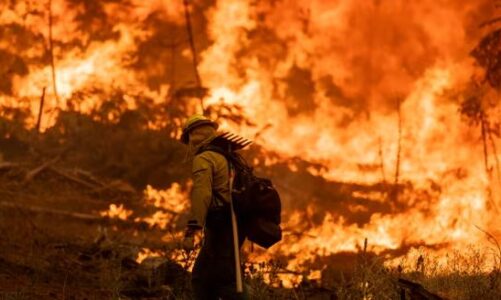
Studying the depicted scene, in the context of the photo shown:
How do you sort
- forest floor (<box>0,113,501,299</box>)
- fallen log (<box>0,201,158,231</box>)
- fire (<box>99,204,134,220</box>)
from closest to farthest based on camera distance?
forest floor (<box>0,113,501,299</box>)
fallen log (<box>0,201,158,231</box>)
fire (<box>99,204,134,220</box>)

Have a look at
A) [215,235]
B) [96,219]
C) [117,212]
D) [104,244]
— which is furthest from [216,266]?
[117,212]

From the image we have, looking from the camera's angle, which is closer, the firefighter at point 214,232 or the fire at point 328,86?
the firefighter at point 214,232

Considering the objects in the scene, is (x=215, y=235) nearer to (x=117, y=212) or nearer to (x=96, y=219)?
(x=96, y=219)

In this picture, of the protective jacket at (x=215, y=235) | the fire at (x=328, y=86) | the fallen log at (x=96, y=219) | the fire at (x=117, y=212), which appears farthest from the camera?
the fire at (x=117, y=212)

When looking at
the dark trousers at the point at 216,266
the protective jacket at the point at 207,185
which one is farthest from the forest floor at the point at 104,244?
the protective jacket at the point at 207,185

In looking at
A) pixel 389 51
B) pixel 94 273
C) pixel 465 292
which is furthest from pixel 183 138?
pixel 389 51

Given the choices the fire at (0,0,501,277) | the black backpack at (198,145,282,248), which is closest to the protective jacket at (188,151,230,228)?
the black backpack at (198,145,282,248)

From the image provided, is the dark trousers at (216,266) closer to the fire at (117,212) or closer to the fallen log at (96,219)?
the fallen log at (96,219)

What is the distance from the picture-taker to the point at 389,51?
1291 centimetres

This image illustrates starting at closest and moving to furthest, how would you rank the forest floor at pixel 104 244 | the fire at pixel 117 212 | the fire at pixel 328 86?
the forest floor at pixel 104 244 < the fire at pixel 328 86 < the fire at pixel 117 212

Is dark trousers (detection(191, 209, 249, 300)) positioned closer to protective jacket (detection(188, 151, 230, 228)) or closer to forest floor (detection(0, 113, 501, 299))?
protective jacket (detection(188, 151, 230, 228))

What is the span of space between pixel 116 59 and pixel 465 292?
10220 millimetres

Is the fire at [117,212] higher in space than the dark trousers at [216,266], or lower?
higher

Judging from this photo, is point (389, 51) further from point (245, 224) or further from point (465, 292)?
point (245, 224)
